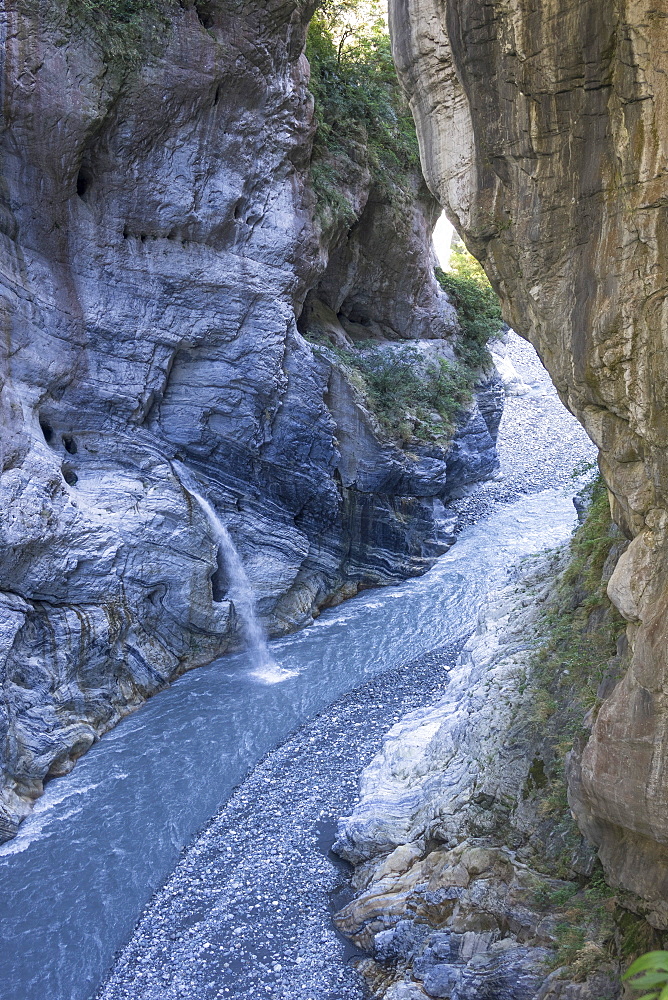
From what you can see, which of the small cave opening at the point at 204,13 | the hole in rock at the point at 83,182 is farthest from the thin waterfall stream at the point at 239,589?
the small cave opening at the point at 204,13

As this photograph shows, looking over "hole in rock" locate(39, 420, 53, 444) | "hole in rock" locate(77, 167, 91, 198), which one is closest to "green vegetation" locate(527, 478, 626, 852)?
"hole in rock" locate(39, 420, 53, 444)

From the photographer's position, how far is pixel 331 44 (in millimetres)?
19266

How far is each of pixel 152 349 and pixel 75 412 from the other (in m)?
1.98

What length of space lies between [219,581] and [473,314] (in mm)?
13290

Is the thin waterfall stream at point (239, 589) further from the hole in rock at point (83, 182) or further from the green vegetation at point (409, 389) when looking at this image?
the hole in rock at point (83, 182)

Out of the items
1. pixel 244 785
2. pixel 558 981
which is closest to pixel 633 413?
pixel 558 981

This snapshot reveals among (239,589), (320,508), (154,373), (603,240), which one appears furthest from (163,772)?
(603,240)

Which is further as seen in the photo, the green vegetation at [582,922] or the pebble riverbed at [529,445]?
the pebble riverbed at [529,445]

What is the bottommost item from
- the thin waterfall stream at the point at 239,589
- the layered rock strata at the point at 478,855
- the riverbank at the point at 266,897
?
the riverbank at the point at 266,897

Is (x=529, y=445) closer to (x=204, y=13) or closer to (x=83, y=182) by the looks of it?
(x=204, y=13)

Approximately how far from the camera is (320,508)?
17656 mm

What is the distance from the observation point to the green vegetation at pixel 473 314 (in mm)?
23594

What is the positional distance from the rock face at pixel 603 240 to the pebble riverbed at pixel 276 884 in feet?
12.9

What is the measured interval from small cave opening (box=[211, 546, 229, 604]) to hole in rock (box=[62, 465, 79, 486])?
330 cm
